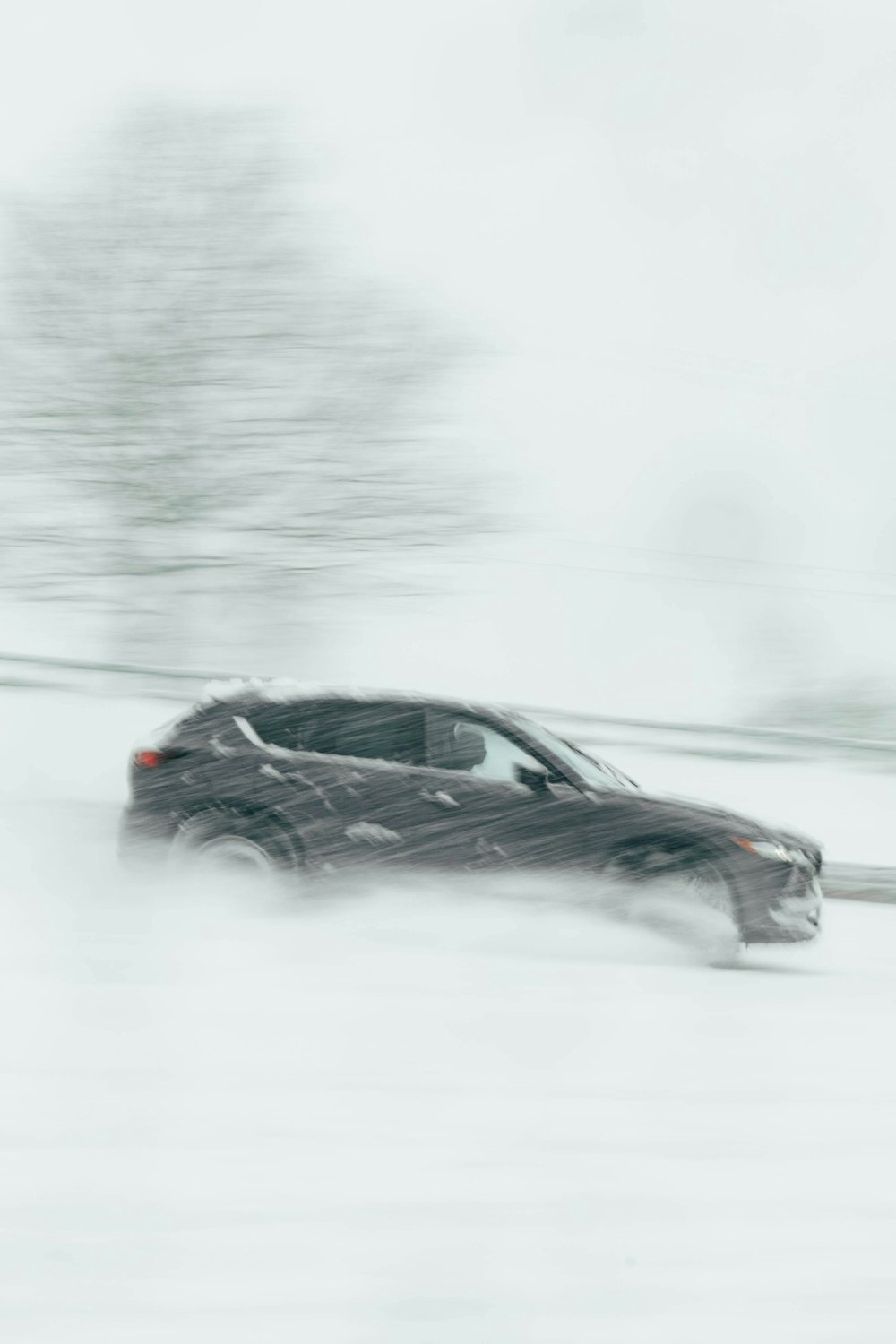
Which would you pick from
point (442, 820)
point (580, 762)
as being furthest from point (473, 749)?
point (580, 762)

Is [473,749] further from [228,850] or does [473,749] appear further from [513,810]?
[228,850]

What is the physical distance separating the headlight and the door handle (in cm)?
136

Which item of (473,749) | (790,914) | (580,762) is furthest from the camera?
(580,762)

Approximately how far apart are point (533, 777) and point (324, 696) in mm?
1154

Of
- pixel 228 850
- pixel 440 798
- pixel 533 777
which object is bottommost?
pixel 228 850

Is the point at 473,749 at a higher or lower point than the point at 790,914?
higher

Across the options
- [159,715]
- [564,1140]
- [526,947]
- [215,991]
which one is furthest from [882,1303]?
[159,715]

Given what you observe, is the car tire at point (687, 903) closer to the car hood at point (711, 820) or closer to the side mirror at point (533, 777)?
the car hood at point (711, 820)

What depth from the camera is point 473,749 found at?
21.8 ft

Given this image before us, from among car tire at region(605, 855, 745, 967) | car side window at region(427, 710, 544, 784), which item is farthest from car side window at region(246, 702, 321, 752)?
car tire at region(605, 855, 745, 967)

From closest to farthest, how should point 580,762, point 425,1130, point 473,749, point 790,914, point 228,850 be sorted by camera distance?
point 425,1130 → point 228,850 → point 790,914 → point 473,749 → point 580,762

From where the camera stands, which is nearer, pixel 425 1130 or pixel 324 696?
pixel 425 1130

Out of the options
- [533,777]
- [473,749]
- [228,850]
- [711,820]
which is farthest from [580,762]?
[228,850]

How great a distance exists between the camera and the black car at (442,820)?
251 inches
